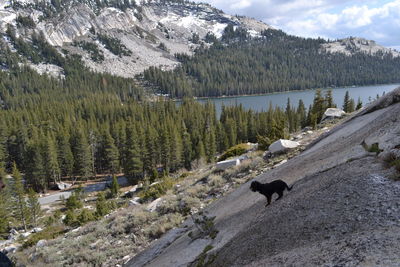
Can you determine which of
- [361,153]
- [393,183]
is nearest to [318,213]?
[393,183]

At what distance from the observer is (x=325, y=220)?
5.70m

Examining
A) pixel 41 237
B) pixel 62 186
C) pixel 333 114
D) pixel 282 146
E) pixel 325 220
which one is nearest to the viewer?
pixel 325 220

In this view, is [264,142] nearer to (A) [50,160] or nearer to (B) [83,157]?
(B) [83,157]

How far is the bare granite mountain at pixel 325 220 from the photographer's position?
4.69m

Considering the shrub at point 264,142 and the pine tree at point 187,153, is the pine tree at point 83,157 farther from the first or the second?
the shrub at point 264,142

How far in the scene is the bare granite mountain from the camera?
4.69m

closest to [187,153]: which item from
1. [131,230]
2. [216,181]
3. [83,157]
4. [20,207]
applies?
[83,157]

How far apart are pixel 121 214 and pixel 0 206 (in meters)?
34.8

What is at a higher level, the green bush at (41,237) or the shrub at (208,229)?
the shrub at (208,229)

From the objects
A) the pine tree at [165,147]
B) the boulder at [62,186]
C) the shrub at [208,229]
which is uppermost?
the shrub at [208,229]

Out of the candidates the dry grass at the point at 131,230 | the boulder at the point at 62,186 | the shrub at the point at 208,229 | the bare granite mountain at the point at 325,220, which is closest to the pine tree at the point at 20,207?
the boulder at the point at 62,186

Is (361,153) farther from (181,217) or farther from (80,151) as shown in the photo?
(80,151)

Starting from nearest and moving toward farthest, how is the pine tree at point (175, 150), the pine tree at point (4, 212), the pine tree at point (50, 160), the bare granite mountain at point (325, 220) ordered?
1. the bare granite mountain at point (325, 220)
2. the pine tree at point (4, 212)
3. the pine tree at point (50, 160)
4. the pine tree at point (175, 150)

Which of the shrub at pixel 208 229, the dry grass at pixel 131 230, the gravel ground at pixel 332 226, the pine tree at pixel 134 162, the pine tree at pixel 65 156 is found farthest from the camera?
the pine tree at pixel 65 156
